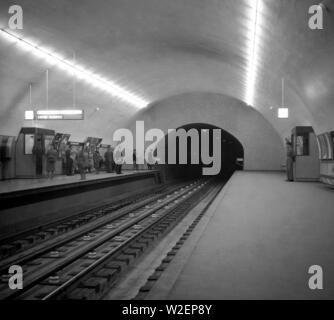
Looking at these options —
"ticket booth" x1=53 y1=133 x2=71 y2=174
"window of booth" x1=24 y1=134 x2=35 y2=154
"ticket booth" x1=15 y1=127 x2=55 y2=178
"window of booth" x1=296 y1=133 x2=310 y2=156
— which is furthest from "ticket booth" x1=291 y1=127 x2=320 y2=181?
"window of booth" x1=24 y1=134 x2=35 y2=154

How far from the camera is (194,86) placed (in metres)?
22.3

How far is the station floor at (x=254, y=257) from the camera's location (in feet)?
11.8

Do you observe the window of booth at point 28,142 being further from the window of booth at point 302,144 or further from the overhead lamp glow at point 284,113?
the window of booth at point 302,144

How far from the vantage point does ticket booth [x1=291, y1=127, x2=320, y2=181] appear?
1645 centimetres

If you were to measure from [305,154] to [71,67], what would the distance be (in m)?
9.73

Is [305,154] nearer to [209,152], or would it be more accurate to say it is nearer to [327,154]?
[327,154]

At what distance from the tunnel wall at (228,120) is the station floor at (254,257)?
Result: 54.4ft

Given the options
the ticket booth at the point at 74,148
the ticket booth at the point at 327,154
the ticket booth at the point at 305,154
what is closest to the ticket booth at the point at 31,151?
the ticket booth at the point at 74,148

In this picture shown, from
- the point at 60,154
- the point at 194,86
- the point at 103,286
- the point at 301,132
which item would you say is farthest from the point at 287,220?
the point at 194,86

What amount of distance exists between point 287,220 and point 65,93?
1112cm

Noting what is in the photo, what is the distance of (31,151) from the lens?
1586 centimetres

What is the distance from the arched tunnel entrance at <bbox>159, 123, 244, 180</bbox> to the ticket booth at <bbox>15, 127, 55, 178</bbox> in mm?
12927

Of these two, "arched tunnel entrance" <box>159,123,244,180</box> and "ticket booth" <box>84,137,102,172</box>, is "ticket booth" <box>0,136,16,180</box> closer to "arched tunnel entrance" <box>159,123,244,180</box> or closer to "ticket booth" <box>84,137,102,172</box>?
"ticket booth" <box>84,137,102,172</box>
